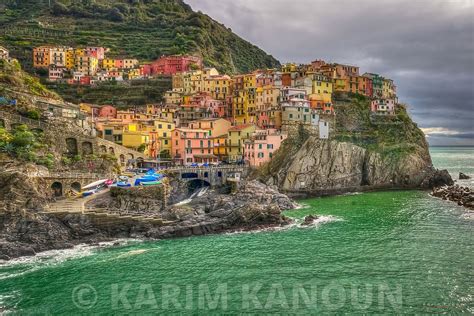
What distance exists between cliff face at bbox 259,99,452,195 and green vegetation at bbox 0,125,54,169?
37505mm

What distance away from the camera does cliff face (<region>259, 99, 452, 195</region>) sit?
243 feet

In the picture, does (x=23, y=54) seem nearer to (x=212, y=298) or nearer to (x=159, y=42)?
(x=159, y=42)

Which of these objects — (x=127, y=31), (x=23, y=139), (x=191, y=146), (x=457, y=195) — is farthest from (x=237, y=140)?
(x=127, y=31)

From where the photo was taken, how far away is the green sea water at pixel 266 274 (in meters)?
25.7

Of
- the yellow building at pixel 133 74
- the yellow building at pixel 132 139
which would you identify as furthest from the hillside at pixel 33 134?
the yellow building at pixel 133 74

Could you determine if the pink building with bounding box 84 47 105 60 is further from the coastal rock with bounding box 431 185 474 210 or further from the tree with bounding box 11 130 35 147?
the coastal rock with bounding box 431 185 474 210

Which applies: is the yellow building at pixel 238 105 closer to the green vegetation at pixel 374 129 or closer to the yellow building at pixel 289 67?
the yellow building at pixel 289 67

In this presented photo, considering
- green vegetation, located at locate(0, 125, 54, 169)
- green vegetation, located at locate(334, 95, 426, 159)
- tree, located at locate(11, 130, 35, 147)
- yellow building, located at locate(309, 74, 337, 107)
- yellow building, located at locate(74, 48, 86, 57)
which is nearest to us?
green vegetation, located at locate(0, 125, 54, 169)

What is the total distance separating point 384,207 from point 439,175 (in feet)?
96.7

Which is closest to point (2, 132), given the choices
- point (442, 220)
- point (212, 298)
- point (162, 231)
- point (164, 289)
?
point (162, 231)

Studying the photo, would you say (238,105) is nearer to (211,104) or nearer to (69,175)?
(211,104)

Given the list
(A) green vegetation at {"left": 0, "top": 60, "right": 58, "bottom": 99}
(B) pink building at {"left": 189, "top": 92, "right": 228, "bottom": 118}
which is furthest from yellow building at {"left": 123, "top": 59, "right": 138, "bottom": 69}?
(A) green vegetation at {"left": 0, "top": 60, "right": 58, "bottom": 99}

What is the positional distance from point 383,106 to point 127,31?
110581mm

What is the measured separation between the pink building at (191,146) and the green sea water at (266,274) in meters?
35.0
